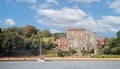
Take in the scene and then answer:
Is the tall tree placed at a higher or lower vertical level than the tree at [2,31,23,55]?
higher

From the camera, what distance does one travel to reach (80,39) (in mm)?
108312

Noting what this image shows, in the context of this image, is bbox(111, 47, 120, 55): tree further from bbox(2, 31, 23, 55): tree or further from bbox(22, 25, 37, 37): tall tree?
bbox(22, 25, 37, 37): tall tree

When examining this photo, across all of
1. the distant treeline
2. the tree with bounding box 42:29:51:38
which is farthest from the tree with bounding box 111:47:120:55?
the tree with bounding box 42:29:51:38

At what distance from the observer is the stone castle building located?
10756 centimetres

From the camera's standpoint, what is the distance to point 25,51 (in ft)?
328

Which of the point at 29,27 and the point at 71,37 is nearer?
the point at 71,37

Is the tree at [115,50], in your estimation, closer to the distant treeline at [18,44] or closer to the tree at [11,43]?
the distant treeline at [18,44]

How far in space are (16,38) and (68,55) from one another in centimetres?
1376

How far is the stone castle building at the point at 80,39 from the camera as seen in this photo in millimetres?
107562

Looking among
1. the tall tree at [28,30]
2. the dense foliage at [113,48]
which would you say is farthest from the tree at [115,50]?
the tall tree at [28,30]

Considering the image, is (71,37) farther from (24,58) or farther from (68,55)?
(24,58)

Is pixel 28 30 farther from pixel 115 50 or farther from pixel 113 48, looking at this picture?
pixel 115 50

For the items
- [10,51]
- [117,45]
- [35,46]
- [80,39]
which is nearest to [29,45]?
[35,46]

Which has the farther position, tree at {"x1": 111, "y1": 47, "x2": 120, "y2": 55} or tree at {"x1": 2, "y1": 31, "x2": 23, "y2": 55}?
tree at {"x1": 111, "y1": 47, "x2": 120, "y2": 55}
